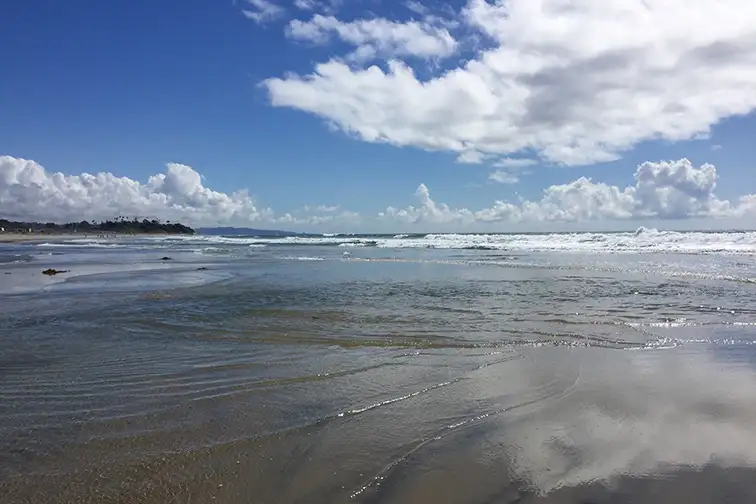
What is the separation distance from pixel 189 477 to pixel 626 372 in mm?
6076

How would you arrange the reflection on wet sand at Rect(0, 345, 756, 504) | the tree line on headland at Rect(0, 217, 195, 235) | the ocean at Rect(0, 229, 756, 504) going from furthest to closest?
the tree line on headland at Rect(0, 217, 195, 235), the ocean at Rect(0, 229, 756, 504), the reflection on wet sand at Rect(0, 345, 756, 504)

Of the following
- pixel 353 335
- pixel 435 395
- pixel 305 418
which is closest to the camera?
pixel 305 418

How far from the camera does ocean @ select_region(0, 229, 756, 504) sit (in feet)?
13.5

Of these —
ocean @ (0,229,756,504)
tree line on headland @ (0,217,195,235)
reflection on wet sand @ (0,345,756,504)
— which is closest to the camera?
reflection on wet sand @ (0,345,756,504)

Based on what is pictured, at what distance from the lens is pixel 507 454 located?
466 centimetres

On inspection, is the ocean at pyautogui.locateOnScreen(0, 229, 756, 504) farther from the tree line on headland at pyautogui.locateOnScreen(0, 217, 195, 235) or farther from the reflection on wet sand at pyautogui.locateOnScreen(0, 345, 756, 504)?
the tree line on headland at pyautogui.locateOnScreen(0, 217, 195, 235)

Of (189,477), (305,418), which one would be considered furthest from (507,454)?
(189,477)

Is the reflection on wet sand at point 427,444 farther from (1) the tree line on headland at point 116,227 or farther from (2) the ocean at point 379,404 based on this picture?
(1) the tree line on headland at point 116,227

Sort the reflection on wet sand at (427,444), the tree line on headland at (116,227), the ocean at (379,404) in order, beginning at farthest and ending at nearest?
the tree line on headland at (116,227), the ocean at (379,404), the reflection on wet sand at (427,444)

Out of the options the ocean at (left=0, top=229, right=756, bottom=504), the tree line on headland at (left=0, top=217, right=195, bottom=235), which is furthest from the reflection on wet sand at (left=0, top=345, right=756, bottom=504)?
the tree line on headland at (left=0, top=217, right=195, bottom=235)

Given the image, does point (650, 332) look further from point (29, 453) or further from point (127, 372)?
point (29, 453)

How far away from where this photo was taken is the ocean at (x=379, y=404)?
13.5 feet

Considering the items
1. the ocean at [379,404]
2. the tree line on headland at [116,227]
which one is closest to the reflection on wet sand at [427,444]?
the ocean at [379,404]

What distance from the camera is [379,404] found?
19.4 ft
